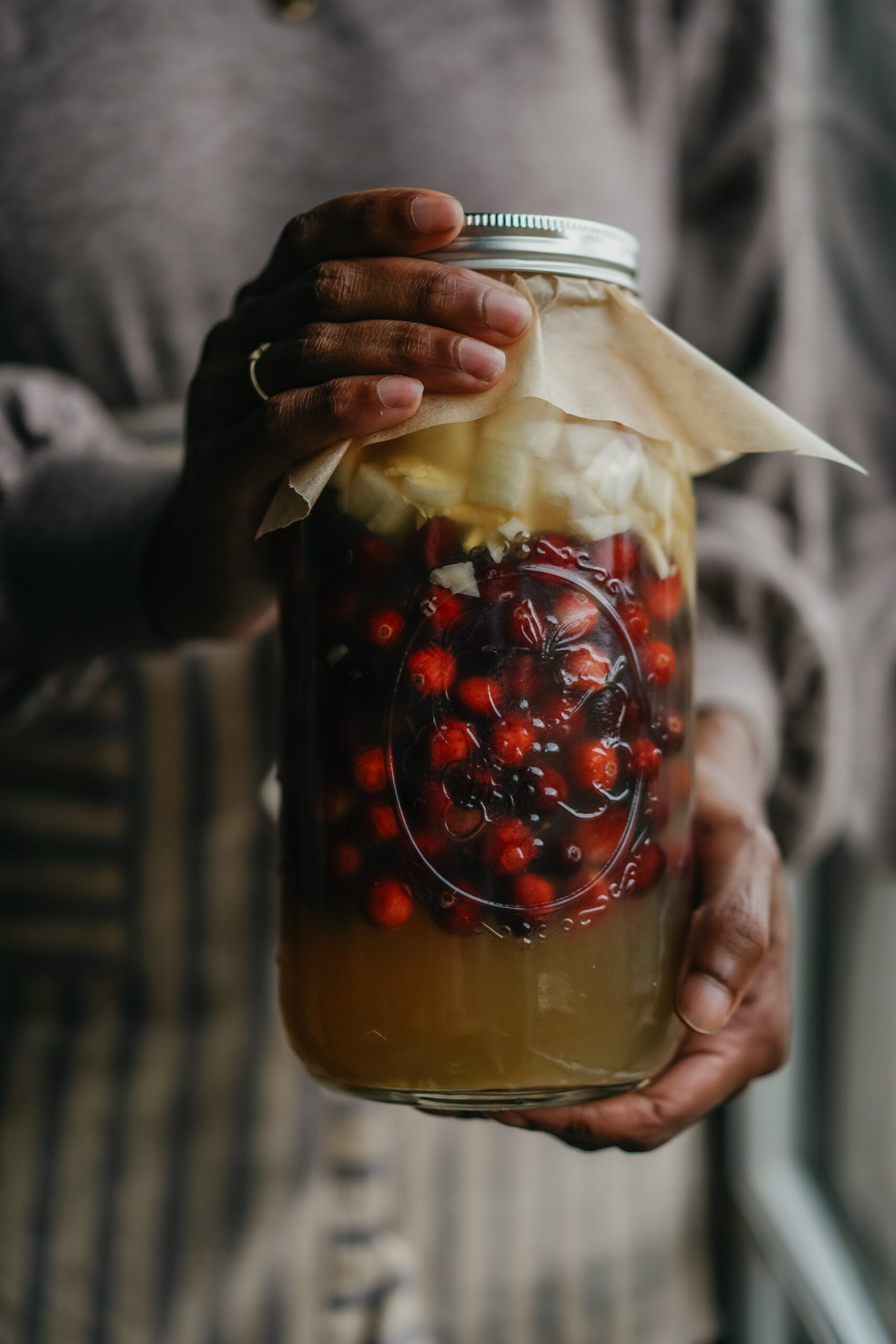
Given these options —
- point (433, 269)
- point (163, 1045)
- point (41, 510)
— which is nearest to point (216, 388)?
point (433, 269)

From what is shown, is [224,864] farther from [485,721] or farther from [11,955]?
[485,721]

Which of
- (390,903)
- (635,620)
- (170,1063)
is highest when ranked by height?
(635,620)

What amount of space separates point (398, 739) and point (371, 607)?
2.3 inches

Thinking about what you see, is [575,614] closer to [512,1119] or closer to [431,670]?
[431,670]

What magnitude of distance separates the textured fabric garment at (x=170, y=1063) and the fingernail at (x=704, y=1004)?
1.41 ft

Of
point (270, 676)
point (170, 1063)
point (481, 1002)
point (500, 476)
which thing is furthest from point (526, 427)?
point (170, 1063)

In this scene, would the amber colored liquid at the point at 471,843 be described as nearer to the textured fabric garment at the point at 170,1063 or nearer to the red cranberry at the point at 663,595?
the red cranberry at the point at 663,595

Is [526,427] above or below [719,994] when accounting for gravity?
above

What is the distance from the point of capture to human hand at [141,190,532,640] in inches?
17.6

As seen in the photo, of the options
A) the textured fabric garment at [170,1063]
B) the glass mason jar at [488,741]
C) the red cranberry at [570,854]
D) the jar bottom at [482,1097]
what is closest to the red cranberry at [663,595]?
the glass mason jar at [488,741]

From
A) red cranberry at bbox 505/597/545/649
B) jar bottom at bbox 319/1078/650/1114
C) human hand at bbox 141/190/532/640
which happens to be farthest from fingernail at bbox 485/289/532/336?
jar bottom at bbox 319/1078/650/1114

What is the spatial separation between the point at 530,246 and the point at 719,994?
0.34 metres

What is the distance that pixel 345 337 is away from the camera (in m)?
0.46

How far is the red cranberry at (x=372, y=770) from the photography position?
0.47 meters
